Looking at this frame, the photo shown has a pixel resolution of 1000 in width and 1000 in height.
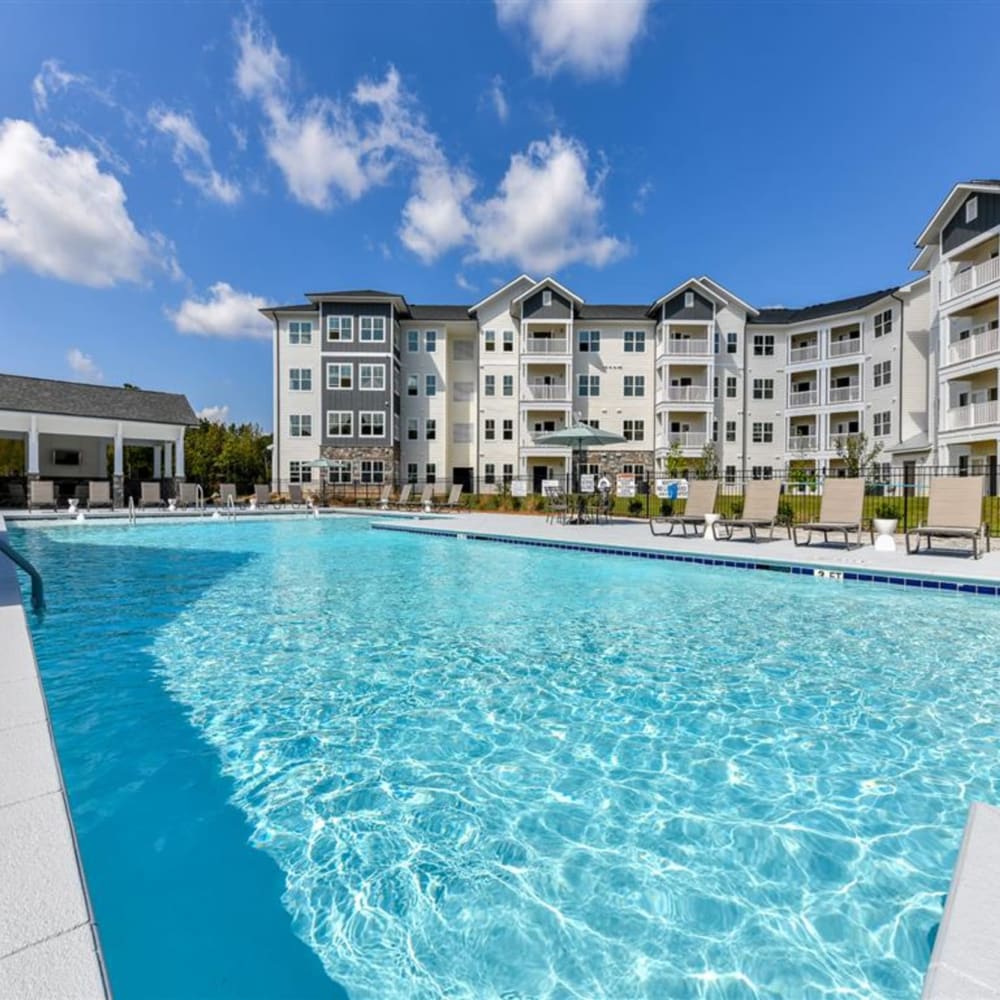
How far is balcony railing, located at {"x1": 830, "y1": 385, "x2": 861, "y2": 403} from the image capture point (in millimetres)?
31656

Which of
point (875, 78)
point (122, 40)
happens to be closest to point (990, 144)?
point (875, 78)

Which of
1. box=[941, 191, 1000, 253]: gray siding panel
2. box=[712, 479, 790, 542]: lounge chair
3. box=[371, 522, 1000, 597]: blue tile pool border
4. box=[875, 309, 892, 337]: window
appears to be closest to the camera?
box=[371, 522, 1000, 597]: blue tile pool border

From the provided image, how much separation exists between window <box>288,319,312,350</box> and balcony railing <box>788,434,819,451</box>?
29.7 m

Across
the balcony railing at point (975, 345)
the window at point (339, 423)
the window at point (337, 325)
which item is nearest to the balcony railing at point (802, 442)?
the balcony railing at point (975, 345)

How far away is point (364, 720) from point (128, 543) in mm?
12883

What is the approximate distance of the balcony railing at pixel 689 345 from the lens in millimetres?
32250

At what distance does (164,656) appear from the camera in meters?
5.39

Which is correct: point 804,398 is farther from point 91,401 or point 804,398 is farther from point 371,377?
point 91,401

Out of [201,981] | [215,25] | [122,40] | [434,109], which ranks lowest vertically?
[201,981]

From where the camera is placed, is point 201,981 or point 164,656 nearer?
point 201,981

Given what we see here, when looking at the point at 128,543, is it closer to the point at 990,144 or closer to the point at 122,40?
the point at 122,40

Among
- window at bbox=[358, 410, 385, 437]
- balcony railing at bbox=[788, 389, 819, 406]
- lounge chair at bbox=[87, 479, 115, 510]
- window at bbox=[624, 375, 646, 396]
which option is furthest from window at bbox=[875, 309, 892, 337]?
lounge chair at bbox=[87, 479, 115, 510]

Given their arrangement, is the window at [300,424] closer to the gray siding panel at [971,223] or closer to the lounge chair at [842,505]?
the lounge chair at [842,505]

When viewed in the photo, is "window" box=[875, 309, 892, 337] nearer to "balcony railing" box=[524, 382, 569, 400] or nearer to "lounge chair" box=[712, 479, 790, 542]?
"balcony railing" box=[524, 382, 569, 400]
